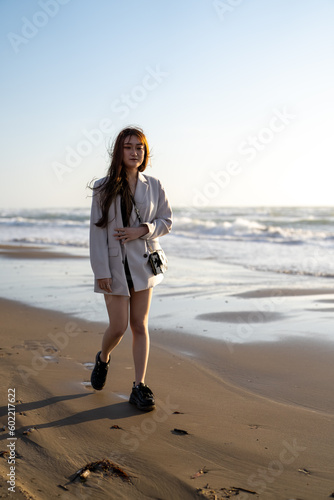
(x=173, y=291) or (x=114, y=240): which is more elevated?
(x=114, y=240)

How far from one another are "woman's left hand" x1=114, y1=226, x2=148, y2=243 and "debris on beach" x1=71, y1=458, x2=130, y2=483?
141cm

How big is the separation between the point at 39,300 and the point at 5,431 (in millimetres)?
4477

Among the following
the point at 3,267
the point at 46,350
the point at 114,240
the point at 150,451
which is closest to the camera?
the point at 150,451

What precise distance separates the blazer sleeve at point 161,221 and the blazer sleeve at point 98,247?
0.28m

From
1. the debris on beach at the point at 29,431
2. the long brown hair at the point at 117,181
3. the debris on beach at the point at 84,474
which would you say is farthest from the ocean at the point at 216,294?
the debris on beach at the point at 84,474

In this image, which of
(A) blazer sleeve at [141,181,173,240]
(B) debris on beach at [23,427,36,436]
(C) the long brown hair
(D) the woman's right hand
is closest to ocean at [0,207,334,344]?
(A) blazer sleeve at [141,181,173,240]

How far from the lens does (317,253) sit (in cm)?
1638

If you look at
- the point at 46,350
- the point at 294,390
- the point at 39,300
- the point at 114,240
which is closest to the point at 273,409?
the point at 294,390

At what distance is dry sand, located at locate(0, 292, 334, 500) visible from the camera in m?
2.42

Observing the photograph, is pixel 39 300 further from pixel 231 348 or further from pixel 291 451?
pixel 291 451

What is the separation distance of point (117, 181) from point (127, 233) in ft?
1.21

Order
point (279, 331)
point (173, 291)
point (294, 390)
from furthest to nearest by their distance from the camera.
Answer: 1. point (173, 291)
2. point (279, 331)
3. point (294, 390)

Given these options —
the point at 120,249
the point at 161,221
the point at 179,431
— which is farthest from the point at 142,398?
the point at 161,221

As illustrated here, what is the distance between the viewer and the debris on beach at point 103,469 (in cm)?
246
